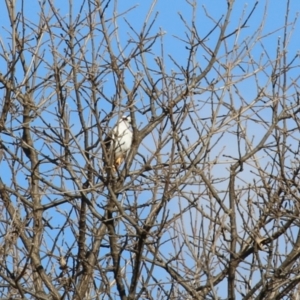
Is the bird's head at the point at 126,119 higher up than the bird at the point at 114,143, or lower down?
higher up

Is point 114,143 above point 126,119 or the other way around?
the other way around

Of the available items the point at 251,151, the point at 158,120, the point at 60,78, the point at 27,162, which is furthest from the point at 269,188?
the point at 27,162

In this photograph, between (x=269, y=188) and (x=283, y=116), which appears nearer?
(x=269, y=188)

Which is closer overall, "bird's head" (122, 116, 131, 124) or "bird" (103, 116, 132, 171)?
"bird" (103, 116, 132, 171)

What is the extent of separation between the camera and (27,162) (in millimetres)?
7605

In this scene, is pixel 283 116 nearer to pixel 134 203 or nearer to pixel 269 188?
pixel 269 188

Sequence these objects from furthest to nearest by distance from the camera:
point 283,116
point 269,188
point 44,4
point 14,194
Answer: point 44,4
point 14,194
point 283,116
point 269,188

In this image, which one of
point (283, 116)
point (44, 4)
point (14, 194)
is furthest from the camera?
point (44, 4)

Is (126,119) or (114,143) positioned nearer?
(114,143)

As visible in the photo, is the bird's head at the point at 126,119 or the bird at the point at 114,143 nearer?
the bird at the point at 114,143

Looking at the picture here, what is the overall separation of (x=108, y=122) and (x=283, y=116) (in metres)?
1.33

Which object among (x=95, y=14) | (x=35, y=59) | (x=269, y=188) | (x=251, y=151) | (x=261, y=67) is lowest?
(x=269, y=188)

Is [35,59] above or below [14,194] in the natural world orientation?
above

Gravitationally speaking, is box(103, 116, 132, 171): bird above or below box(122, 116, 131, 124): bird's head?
below
